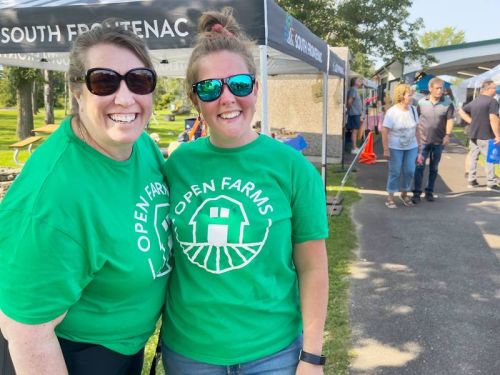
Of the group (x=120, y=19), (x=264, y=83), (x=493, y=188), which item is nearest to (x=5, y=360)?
(x=120, y=19)

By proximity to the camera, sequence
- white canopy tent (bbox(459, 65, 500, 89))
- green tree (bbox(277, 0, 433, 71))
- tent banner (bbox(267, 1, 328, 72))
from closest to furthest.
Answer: tent banner (bbox(267, 1, 328, 72))
white canopy tent (bbox(459, 65, 500, 89))
green tree (bbox(277, 0, 433, 71))

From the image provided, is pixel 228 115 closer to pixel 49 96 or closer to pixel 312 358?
pixel 312 358

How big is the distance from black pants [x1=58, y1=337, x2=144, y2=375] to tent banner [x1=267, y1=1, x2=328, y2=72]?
2.59 m

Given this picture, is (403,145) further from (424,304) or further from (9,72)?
(9,72)

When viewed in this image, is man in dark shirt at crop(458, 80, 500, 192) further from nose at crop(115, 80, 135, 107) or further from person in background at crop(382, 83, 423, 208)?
nose at crop(115, 80, 135, 107)

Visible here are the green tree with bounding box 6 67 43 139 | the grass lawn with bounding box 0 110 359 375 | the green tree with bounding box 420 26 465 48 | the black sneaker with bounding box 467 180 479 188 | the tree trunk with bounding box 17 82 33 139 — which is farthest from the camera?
the green tree with bounding box 420 26 465 48

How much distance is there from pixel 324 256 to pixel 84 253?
0.77m

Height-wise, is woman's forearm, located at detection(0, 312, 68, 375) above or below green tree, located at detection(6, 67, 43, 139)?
below

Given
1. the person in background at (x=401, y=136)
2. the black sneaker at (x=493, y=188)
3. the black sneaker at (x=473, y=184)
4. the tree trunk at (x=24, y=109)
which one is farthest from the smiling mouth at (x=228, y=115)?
the tree trunk at (x=24, y=109)

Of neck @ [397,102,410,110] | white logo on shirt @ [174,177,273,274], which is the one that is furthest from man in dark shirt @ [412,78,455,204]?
white logo on shirt @ [174,177,273,274]

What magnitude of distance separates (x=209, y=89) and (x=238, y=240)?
0.51 metres

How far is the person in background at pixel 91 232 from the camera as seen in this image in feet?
3.66

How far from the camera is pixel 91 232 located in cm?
120

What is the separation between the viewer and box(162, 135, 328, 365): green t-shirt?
1424mm
